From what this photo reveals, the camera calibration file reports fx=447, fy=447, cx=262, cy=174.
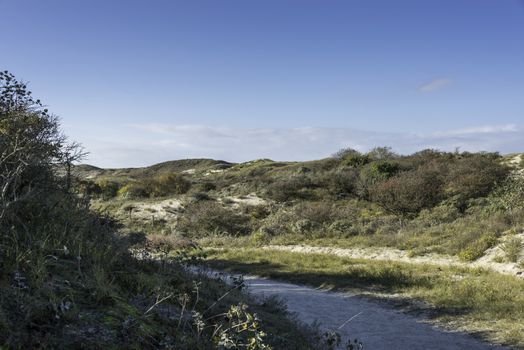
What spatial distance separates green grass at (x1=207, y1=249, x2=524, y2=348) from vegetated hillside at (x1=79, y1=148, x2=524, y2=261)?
285cm

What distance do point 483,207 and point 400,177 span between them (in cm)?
672

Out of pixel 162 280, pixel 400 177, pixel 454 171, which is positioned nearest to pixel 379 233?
pixel 400 177

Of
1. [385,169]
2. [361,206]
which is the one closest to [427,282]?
[361,206]

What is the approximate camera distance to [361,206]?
31.1 m

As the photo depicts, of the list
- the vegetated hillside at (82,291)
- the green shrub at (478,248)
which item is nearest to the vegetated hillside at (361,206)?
the green shrub at (478,248)

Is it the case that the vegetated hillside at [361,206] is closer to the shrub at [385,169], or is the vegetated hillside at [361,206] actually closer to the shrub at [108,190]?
the shrub at [385,169]

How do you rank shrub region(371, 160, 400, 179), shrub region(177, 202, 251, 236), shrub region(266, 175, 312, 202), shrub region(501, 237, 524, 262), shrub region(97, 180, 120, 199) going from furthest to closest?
shrub region(97, 180, 120, 199), shrub region(266, 175, 312, 202), shrub region(371, 160, 400, 179), shrub region(177, 202, 251, 236), shrub region(501, 237, 524, 262)

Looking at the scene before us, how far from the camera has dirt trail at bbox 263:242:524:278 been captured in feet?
48.4

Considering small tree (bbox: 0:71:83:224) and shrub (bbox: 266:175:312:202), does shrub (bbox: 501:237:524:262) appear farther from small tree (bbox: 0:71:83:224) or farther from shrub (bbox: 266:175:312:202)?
shrub (bbox: 266:175:312:202)

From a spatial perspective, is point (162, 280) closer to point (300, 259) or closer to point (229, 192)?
point (300, 259)

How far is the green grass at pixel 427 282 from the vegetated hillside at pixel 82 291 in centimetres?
428

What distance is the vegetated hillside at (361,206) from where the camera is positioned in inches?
803

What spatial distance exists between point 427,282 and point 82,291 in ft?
36.3

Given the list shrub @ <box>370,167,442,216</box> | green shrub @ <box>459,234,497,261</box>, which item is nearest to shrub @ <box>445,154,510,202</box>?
shrub @ <box>370,167,442,216</box>
